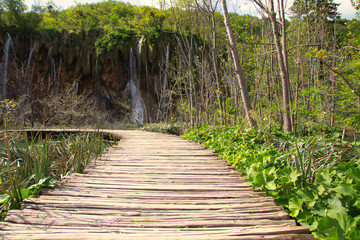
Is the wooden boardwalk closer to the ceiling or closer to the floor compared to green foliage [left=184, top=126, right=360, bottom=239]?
closer to the floor

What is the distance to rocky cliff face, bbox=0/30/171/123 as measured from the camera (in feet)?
60.3

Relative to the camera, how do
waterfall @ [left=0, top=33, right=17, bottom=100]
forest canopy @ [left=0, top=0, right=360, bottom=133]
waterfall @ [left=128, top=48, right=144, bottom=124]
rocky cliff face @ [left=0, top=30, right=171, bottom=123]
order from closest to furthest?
forest canopy @ [left=0, top=0, right=360, bottom=133] < waterfall @ [left=0, top=33, right=17, bottom=100] < rocky cliff face @ [left=0, top=30, right=171, bottom=123] < waterfall @ [left=128, top=48, right=144, bottom=124]

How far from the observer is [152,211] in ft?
6.90

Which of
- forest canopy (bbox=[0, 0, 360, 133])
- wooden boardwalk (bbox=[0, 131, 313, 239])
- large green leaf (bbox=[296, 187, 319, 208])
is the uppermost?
forest canopy (bbox=[0, 0, 360, 133])

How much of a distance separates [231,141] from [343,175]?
2930 millimetres

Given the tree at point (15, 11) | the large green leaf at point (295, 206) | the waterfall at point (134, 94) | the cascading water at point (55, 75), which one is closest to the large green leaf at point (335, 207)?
the large green leaf at point (295, 206)

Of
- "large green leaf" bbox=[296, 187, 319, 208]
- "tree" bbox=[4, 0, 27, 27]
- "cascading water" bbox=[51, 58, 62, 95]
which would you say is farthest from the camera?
"tree" bbox=[4, 0, 27, 27]

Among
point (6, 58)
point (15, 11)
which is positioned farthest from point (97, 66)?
point (15, 11)

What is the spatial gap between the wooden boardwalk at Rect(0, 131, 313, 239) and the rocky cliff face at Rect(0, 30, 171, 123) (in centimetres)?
1547

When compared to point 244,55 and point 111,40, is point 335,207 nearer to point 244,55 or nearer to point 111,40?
point 244,55

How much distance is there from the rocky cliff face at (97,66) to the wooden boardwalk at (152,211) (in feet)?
50.7

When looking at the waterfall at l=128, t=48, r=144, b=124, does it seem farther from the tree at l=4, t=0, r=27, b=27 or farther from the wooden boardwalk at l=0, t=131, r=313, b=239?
the wooden boardwalk at l=0, t=131, r=313, b=239

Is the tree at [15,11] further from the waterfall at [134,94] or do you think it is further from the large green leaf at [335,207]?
the large green leaf at [335,207]

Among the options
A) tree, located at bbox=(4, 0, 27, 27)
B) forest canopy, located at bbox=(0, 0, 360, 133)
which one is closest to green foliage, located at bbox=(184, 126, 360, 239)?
forest canopy, located at bbox=(0, 0, 360, 133)
